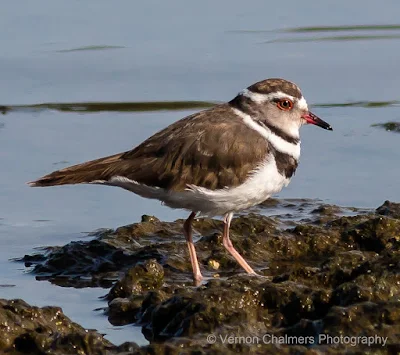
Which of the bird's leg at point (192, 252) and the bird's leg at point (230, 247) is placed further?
the bird's leg at point (230, 247)

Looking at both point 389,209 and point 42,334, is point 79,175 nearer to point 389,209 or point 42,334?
point 42,334

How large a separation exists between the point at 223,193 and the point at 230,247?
1.42 feet

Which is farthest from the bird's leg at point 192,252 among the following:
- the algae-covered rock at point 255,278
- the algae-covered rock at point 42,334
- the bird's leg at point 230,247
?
the algae-covered rock at point 42,334

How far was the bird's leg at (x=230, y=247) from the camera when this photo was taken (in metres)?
7.64

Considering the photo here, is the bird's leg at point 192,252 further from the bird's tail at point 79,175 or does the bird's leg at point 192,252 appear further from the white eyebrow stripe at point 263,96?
the white eyebrow stripe at point 263,96

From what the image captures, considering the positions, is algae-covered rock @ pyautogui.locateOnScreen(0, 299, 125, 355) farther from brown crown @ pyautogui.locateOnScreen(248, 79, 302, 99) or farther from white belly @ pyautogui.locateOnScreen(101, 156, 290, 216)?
brown crown @ pyautogui.locateOnScreen(248, 79, 302, 99)

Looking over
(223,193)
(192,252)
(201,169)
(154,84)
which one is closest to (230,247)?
(192,252)

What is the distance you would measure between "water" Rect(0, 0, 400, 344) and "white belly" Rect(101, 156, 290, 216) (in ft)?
2.63

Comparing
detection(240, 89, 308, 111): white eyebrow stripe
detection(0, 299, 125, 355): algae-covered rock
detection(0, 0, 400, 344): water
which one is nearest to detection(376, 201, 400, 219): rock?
detection(0, 0, 400, 344): water

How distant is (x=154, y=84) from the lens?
12.1 m

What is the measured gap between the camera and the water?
9133mm

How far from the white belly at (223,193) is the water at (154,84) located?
800mm

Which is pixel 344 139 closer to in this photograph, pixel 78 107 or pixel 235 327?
pixel 78 107

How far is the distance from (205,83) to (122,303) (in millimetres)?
5652
